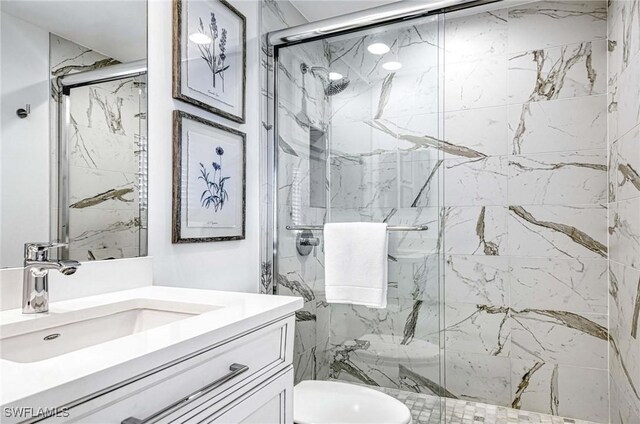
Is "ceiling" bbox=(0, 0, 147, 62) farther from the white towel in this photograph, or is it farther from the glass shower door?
the white towel

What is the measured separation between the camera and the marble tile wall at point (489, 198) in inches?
70.6

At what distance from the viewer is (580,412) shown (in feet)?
7.41

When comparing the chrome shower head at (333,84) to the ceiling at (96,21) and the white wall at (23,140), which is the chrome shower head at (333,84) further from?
the white wall at (23,140)

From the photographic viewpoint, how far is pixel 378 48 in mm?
1836

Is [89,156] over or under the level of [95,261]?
over

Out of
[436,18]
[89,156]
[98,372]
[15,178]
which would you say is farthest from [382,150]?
[98,372]

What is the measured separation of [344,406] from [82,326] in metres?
1.19

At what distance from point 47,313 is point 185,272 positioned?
634 mm

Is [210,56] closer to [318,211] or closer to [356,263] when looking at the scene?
[318,211]

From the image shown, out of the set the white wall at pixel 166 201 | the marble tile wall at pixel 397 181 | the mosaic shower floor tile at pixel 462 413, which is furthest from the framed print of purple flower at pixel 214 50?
the mosaic shower floor tile at pixel 462 413

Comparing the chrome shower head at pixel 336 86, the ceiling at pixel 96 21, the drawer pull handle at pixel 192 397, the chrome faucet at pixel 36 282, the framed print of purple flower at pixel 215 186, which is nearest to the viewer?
the drawer pull handle at pixel 192 397

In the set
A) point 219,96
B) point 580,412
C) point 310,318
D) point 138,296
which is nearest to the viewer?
point 138,296

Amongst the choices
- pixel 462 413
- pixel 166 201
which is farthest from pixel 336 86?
pixel 462 413

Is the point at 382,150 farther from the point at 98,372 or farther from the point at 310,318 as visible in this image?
the point at 98,372
